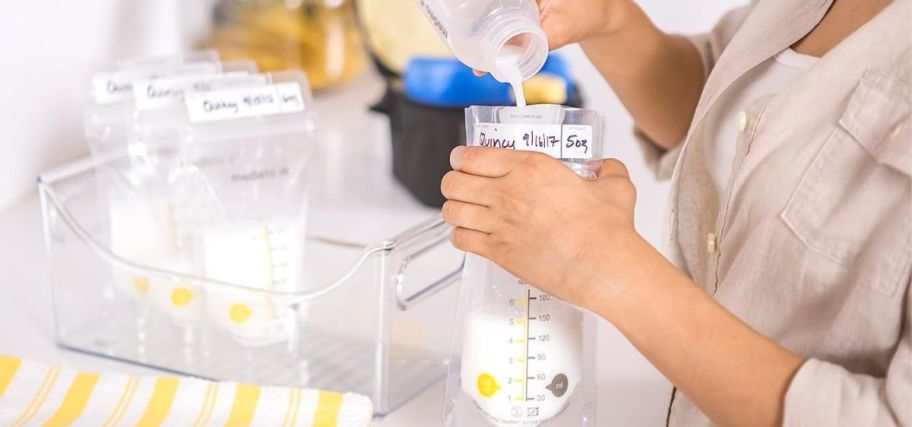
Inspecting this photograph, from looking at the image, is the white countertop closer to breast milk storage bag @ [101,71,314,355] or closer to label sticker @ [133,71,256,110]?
breast milk storage bag @ [101,71,314,355]

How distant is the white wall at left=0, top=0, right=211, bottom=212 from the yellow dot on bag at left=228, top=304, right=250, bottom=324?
413 millimetres

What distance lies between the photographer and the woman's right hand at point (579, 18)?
3.28 ft

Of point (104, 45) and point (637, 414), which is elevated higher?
point (104, 45)

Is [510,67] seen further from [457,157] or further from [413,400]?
[413,400]

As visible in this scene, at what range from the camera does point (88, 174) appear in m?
1.11

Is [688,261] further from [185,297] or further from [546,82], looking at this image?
[546,82]

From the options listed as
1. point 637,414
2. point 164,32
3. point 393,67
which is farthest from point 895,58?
point 164,32

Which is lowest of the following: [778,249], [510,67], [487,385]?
[487,385]

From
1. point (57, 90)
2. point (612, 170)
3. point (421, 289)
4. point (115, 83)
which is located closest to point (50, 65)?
point (57, 90)

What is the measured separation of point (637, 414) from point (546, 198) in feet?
1.04

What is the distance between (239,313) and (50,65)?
2.06 ft

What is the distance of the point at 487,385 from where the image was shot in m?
0.80

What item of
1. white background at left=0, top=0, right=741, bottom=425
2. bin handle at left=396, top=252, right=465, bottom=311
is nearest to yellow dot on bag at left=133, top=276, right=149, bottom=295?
white background at left=0, top=0, right=741, bottom=425

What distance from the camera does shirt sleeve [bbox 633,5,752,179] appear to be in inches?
45.3
